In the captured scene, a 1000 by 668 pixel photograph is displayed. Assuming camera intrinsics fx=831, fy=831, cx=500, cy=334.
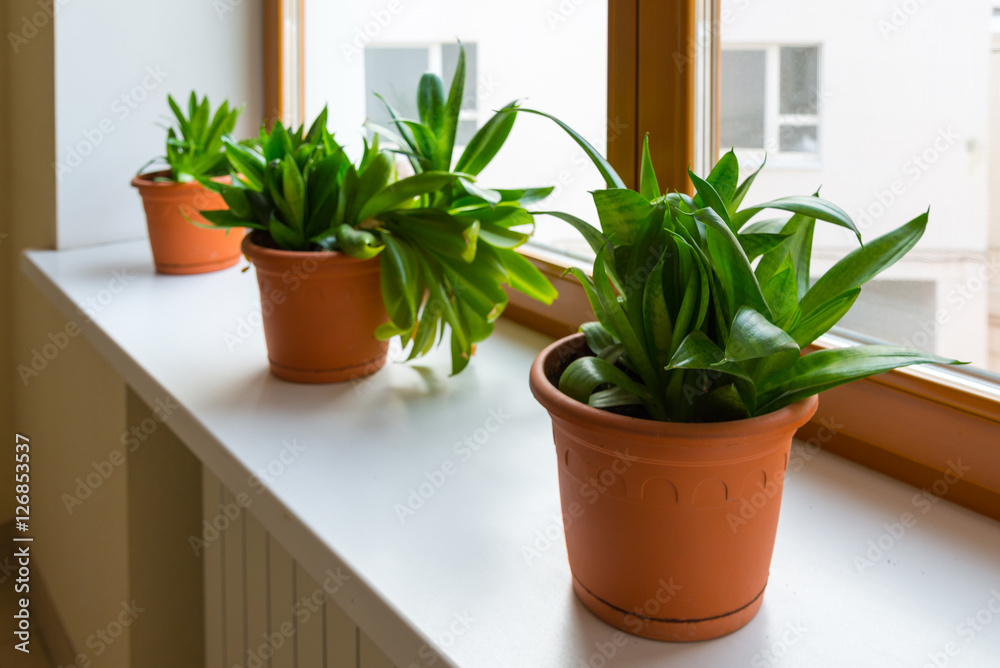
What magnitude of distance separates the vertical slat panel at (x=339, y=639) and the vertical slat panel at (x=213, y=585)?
1.17 ft

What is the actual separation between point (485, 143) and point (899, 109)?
1.33 feet

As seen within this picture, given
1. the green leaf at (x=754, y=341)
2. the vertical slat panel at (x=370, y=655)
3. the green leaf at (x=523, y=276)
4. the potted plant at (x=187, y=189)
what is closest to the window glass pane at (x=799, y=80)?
the green leaf at (x=523, y=276)

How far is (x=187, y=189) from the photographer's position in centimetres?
136

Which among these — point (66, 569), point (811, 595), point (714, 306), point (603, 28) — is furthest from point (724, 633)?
point (66, 569)

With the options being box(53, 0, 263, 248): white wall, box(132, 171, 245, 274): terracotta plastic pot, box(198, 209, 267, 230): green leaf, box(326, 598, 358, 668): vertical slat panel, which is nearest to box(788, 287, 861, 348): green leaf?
box(326, 598, 358, 668): vertical slat panel

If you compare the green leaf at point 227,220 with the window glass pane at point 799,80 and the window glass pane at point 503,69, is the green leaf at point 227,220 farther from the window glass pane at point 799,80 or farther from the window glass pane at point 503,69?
the window glass pane at point 799,80

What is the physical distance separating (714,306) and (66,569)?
1.76 m

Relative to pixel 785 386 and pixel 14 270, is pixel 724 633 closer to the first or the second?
pixel 785 386

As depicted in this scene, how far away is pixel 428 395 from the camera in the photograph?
0.94 m

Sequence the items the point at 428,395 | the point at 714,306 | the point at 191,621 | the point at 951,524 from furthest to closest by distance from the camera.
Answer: the point at 191,621 < the point at 428,395 < the point at 951,524 < the point at 714,306

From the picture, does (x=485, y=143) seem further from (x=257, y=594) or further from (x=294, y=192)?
(x=257, y=594)

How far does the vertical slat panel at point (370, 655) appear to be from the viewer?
779 mm

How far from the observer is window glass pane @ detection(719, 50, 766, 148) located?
0.83 meters

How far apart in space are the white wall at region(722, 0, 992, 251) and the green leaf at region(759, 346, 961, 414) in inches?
8.7
